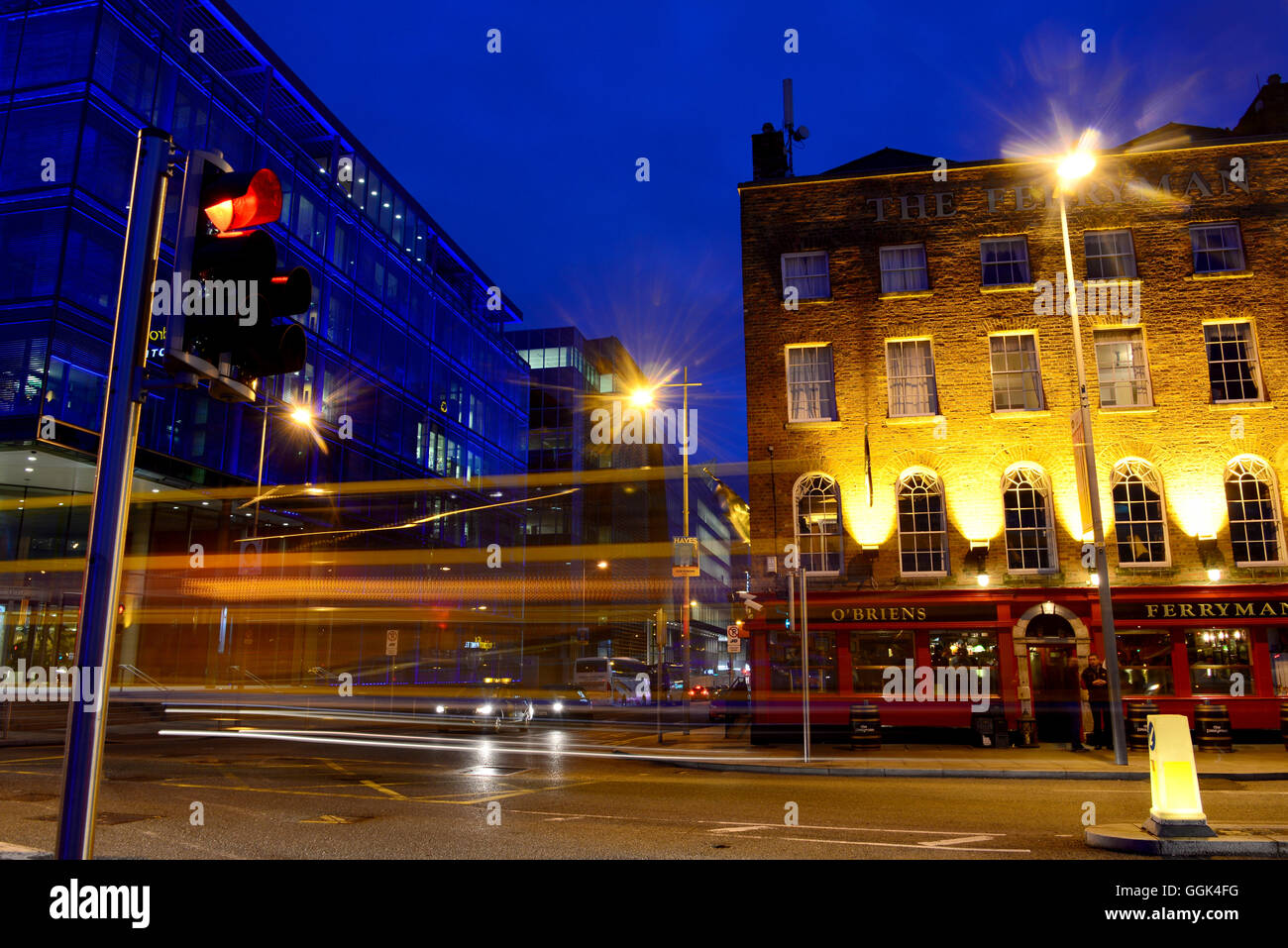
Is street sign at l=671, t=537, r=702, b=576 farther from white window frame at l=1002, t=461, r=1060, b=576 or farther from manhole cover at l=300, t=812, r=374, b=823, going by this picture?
manhole cover at l=300, t=812, r=374, b=823

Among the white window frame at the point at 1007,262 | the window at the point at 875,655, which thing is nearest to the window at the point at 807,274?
the white window frame at the point at 1007,262

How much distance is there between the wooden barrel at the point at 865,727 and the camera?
19234 mm

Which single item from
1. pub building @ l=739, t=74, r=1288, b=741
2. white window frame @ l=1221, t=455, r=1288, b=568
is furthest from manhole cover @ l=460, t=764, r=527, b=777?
white window frame @ l=1221, t=455, r=1288, b=568

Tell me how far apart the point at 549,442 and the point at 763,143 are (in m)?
44.6

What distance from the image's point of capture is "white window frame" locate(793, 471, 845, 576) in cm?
2342

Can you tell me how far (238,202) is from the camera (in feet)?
14.0

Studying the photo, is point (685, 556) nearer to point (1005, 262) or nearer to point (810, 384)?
point (810, 384)

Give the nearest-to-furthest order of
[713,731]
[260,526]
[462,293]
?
[713,731]
[260,526]
[462,293]

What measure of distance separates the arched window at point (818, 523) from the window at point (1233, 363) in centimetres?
1032

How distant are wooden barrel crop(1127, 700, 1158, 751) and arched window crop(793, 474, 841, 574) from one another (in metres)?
7.37

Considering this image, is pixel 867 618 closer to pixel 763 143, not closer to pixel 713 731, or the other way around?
pixel 713 731

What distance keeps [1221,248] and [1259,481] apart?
6.50 metres

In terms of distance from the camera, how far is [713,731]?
1046 inches
